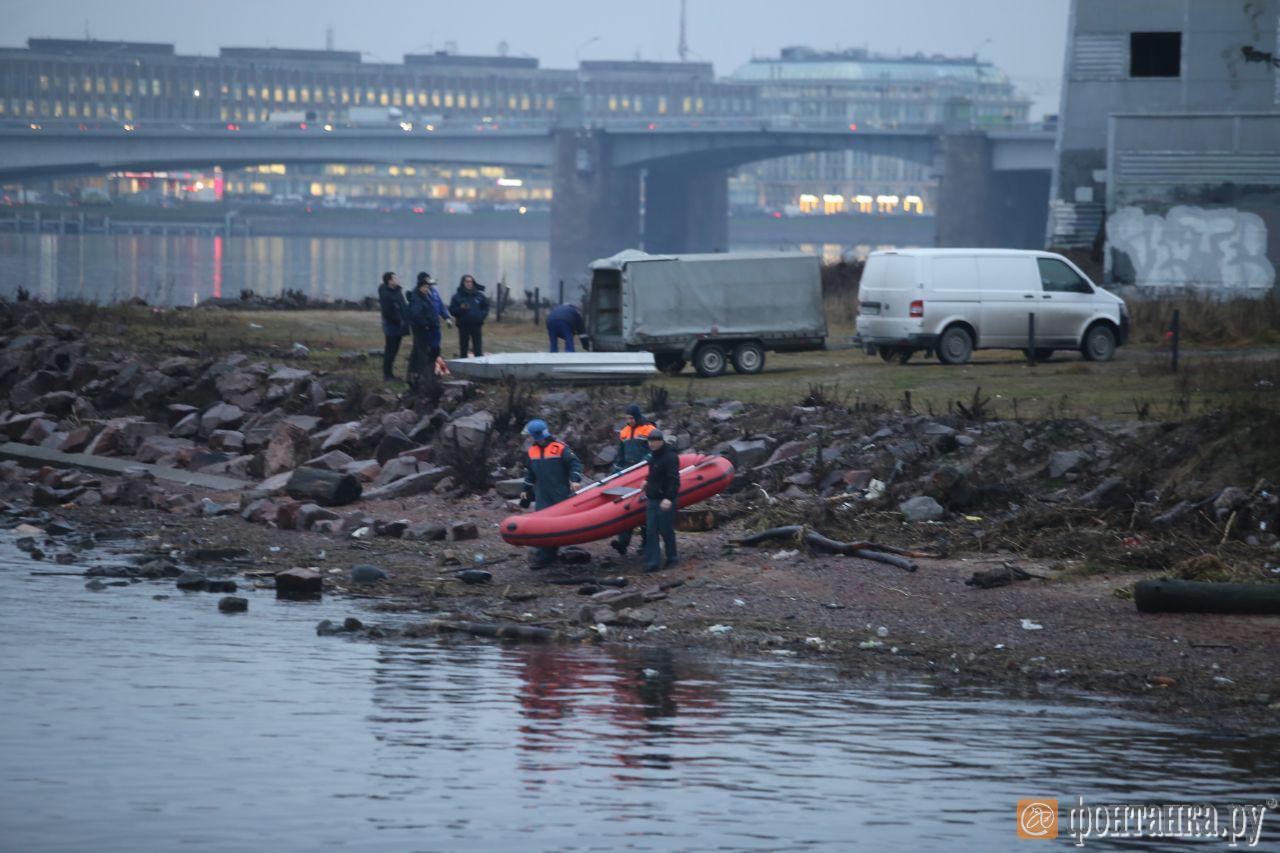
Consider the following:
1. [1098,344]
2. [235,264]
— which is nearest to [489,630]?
[1098,344]

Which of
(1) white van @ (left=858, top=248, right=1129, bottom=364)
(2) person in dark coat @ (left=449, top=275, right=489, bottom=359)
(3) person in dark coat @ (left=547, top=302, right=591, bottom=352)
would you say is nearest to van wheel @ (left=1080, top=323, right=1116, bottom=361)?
(1) white van @ (left=858, top=248, right=1129, bottom=364)

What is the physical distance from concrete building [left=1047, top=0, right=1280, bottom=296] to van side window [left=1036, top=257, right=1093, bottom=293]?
1003 cm

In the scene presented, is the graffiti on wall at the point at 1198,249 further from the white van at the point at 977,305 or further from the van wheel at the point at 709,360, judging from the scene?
the van wheel at the point at 709,360

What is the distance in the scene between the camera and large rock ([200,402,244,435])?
2691cm

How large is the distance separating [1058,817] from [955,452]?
398 inches

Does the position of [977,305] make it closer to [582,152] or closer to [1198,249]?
[1198,249]

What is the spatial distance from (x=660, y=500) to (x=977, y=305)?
1305 cm

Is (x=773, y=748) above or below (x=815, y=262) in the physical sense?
below

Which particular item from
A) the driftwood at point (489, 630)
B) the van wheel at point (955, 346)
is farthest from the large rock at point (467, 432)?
the van wheel at point (955, 346)

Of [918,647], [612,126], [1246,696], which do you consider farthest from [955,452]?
[612,126]

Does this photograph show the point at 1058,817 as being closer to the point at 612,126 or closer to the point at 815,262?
the point at 815,262

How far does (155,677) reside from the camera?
557 inches

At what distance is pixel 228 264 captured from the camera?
116m

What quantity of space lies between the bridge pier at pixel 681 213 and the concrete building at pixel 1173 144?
77.1 metres
